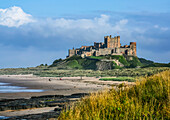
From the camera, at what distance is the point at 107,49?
140 m

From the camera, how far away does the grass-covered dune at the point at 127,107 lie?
918cm

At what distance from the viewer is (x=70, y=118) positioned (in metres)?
8.98

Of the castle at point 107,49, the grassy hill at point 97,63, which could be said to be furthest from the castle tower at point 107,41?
the grassy hill at point 97,63

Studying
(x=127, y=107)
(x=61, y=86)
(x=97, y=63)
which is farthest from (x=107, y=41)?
(x=127, y=107)

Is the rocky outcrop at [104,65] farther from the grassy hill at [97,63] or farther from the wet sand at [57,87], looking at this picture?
the wet sand at [57,87]

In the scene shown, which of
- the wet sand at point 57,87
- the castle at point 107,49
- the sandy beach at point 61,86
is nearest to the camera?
the wet sand at point 57,87

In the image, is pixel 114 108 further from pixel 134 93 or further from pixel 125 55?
pixel 125 55

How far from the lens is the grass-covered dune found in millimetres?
9180

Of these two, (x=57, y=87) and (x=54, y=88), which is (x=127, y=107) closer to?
(x=54, y=88)

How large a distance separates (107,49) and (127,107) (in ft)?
428

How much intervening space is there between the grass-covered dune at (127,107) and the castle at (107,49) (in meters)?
122

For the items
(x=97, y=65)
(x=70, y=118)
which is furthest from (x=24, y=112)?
(x=97, y=65)

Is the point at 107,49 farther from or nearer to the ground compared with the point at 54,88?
farther from the ground

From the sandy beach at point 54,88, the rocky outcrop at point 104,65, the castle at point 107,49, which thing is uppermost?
the castle at point 107,49
